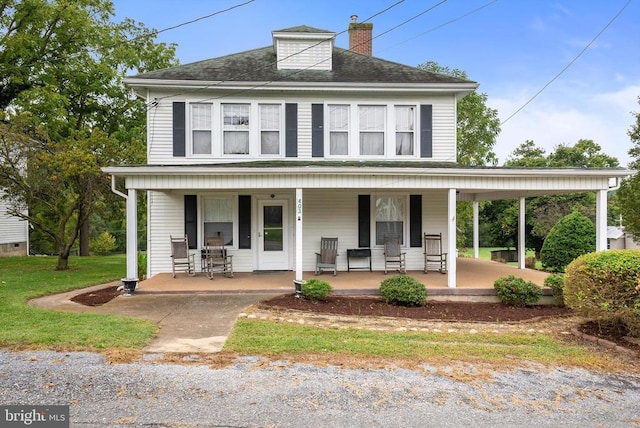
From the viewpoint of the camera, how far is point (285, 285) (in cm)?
933

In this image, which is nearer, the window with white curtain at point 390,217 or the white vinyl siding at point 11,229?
the window with white curtain at point 390,217

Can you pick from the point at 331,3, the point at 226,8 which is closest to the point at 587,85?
the point at 331,3

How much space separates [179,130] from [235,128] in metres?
1.51

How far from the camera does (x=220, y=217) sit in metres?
11.1

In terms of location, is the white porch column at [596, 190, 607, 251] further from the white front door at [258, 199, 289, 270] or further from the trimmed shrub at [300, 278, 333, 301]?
the white front door at [258, 199, 289, 270]

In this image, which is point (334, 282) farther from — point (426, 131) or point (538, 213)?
point (538, 213)

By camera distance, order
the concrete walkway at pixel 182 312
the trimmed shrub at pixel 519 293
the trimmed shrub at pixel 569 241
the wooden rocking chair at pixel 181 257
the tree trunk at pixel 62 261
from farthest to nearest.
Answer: the tree trunk at pixel 62 261 → the trimmed shrub at pixel 569 241 → the wooden rocking chair at pixel 181 257 → the trimmed shrub at pixel 519 293 → the concrete walkway at pixel 182 312

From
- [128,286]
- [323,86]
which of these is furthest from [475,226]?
[128,286]

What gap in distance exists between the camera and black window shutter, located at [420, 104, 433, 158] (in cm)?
1124

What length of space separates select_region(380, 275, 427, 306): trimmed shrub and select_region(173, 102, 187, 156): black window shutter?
6594mm

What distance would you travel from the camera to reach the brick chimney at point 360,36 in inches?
554

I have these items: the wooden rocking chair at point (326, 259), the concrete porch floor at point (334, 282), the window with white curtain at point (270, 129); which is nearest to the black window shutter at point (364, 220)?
the concrete porch floor at point (334, 282)

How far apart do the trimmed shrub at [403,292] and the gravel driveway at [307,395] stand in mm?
3410

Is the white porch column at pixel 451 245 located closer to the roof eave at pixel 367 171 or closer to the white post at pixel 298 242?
the roof eave at pixel 367 171
